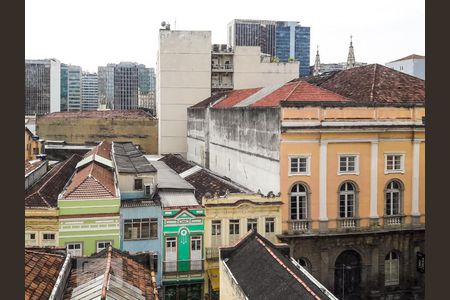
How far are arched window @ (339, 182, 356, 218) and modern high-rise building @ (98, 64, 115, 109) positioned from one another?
106 meters

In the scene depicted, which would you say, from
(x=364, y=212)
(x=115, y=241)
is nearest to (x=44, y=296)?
(x=115, y=241)

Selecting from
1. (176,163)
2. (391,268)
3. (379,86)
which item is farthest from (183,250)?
(176,163)

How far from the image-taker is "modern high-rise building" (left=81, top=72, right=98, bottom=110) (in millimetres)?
129500

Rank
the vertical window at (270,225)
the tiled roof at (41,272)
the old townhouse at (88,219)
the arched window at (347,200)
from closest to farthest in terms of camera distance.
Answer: the tiled roof at (41,272) < the old townhouse at (88,219) < the vertical window at (270,225) < the arched window at (347,200)

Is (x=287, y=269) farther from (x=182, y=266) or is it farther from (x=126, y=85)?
→ (x=126, y=85)

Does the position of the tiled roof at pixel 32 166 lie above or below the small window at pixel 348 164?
below

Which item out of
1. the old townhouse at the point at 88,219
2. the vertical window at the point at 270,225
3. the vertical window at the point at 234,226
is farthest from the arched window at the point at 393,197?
the old townhouse at the point at 88,219

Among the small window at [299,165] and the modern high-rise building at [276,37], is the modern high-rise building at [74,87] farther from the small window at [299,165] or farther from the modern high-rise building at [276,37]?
the small window at [299,165]

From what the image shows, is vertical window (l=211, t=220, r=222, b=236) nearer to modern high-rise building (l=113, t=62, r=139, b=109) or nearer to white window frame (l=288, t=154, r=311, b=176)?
white window frame (l=288, t=154, r=311, b=176)

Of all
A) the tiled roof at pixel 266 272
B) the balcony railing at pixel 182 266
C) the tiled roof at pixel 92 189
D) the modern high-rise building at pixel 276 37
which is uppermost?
the modern high-rise building at pixel 276 37

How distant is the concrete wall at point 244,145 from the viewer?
1102 inches

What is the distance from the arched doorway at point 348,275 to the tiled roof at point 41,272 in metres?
15.6

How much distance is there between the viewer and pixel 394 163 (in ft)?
94.1

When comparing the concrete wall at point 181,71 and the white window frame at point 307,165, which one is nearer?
the white window frame at point 307,165
